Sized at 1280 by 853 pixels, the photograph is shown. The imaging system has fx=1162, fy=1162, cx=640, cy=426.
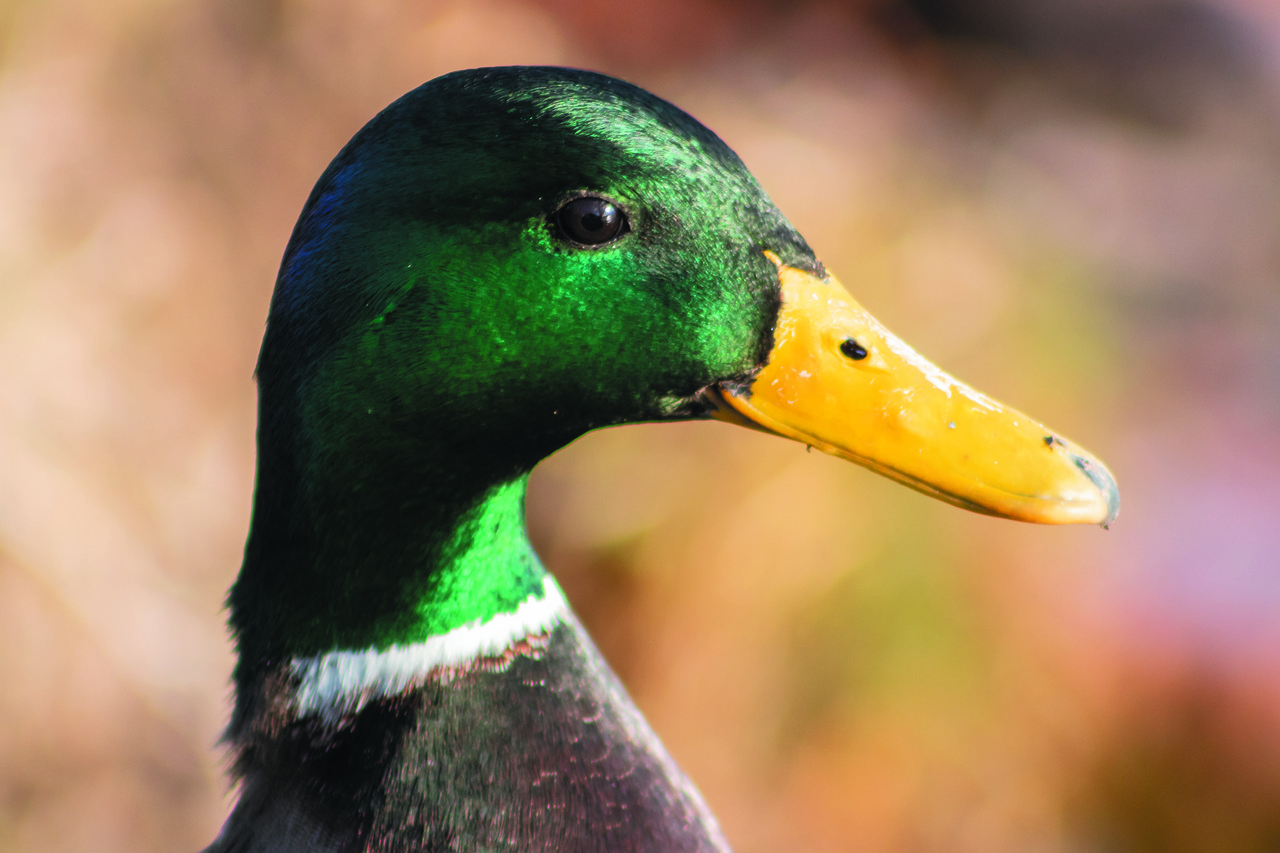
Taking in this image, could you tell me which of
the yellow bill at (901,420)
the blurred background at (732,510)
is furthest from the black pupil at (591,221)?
the blurred background at (732,510)

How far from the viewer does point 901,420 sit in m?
1.05

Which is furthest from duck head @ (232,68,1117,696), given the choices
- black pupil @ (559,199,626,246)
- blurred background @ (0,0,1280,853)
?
blurred background @ (0,0,1280,853)

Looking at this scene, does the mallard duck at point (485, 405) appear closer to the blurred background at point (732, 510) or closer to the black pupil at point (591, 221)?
the black pupil at point (591, 221)

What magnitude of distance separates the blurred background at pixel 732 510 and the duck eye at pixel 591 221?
1.66 m

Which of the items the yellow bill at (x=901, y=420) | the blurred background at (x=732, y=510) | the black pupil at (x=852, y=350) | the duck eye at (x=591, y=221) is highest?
the duck eye at (x=591, y=221)

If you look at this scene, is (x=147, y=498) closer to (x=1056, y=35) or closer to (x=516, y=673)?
(x=516, y=673)

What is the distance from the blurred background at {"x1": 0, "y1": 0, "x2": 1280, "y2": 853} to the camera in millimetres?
2570

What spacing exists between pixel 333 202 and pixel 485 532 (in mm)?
337

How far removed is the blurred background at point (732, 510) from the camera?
2.57m

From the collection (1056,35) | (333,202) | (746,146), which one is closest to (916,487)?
(333,202)

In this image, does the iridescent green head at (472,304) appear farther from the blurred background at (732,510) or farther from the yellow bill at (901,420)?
the blurred background at (732,510)

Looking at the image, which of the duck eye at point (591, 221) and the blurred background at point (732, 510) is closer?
the duck eye at point (591, 221)

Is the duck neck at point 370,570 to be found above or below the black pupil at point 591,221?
below

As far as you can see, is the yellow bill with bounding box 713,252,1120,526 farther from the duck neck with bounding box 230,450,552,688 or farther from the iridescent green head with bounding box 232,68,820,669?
the duck neck with bounding box 230,450,552,688
